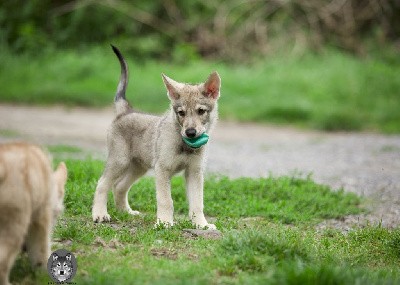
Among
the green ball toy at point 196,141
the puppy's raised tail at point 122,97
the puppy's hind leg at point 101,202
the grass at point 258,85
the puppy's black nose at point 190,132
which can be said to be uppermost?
the grass at point 258,85

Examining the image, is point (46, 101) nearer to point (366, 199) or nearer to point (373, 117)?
point (373, 117)

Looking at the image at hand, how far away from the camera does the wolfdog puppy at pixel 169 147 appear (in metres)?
7.31

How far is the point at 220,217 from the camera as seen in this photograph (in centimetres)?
811

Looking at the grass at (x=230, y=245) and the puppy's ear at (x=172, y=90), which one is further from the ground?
the puppy's ear at (x=172, y=90)

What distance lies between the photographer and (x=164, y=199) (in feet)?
24.1

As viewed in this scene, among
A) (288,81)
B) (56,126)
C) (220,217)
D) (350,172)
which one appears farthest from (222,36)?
(220,217)

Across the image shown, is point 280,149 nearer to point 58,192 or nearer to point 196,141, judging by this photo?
point 196,141

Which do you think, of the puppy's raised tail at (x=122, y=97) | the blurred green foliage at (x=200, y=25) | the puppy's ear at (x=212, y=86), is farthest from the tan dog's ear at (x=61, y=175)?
the blurred green foliage at (x=200, y=25)

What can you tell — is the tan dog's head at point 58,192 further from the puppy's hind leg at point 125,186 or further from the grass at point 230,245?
the puppy's hind leg at point 125,186

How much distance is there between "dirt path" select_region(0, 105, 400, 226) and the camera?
35.2 ft

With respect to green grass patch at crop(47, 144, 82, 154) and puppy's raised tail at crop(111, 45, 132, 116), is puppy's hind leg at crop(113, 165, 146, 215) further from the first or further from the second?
green grass patch at crop(47, 144, 82, 154)

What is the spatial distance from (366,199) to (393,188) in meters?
0.90

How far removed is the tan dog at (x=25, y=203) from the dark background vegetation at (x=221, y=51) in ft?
38.8

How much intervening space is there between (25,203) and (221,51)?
15784 mm
